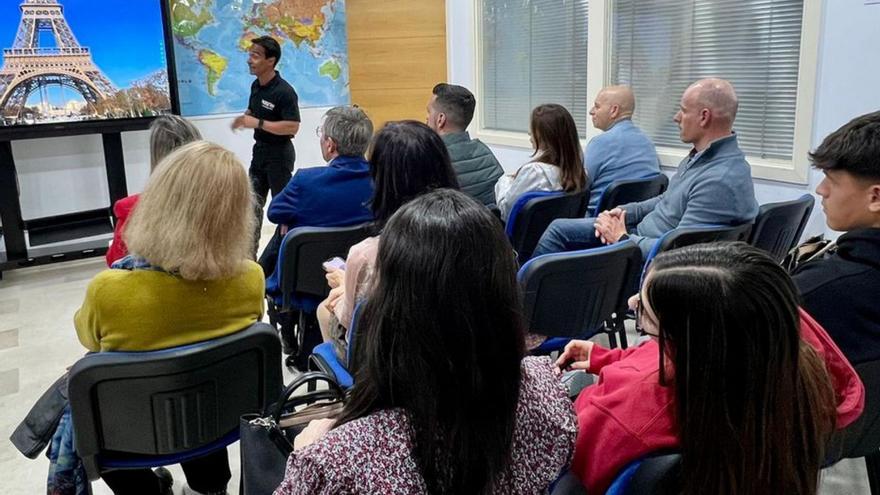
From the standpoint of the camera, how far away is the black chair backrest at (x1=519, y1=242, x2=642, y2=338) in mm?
2018

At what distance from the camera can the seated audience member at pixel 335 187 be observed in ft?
8.71

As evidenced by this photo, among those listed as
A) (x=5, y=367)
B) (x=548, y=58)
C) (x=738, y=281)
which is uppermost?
(x=548, y=58)

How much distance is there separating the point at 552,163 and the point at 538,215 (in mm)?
306

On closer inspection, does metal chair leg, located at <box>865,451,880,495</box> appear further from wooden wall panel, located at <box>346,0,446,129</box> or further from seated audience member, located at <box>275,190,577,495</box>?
wooden wall panel, located at <box>346,0,446,129</box>

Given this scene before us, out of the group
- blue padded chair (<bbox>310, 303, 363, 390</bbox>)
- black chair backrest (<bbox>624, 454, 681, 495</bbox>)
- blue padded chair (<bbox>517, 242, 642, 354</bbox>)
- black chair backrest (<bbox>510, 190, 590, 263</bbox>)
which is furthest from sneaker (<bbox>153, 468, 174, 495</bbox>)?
black chair backrest (<bbox>510, 190, 590, 263</bbox>)

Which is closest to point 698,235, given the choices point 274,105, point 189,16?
point 274,105

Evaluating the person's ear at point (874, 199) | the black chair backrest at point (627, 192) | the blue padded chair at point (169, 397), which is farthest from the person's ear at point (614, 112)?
the blue padded chair at point (169, 397)

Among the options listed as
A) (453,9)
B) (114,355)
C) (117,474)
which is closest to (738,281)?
(114,355)

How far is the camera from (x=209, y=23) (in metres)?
5.46

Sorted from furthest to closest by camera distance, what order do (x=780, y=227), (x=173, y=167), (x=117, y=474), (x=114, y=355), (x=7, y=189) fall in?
(x=7, y=189) < (x=780, y=227) < (x=117, y=474) < (x=173, y=167) < (x=114, y=355)

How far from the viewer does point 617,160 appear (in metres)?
3.64

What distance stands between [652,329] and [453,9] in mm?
5302

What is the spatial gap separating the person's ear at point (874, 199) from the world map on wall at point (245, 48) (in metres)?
5.07

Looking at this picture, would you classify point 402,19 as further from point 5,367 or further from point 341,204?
point 5,367
